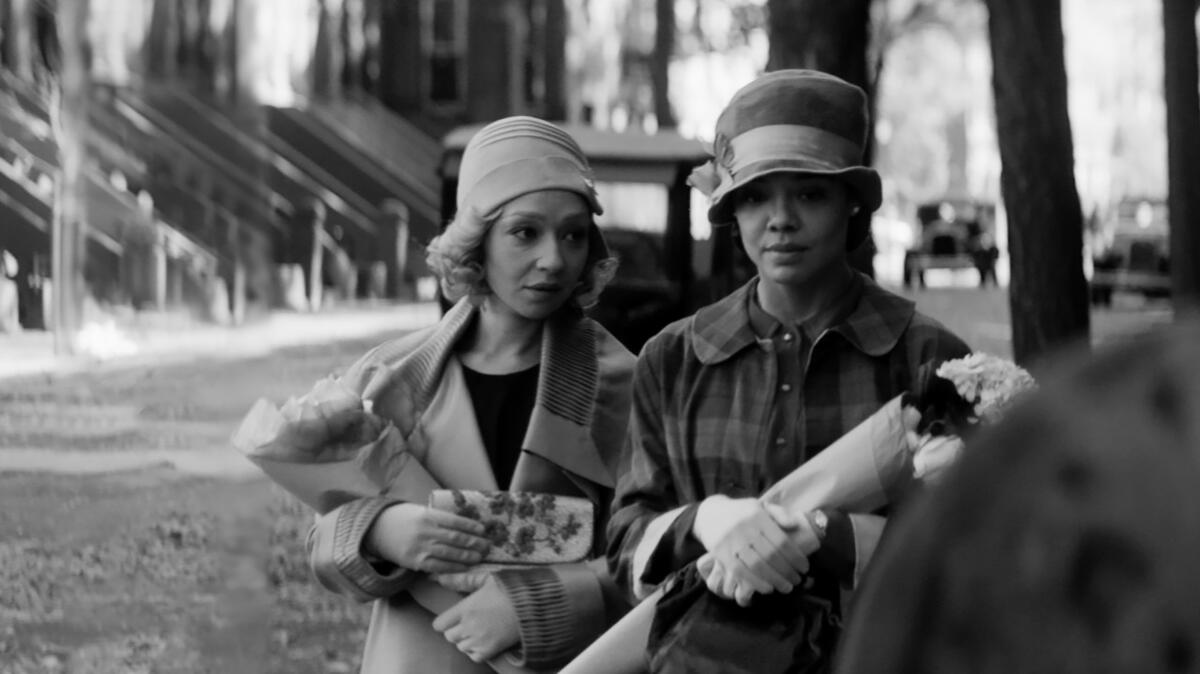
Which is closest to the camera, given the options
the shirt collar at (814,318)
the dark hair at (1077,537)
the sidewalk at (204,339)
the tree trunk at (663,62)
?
the dark hair at (1077,537)

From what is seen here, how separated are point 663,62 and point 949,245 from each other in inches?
592

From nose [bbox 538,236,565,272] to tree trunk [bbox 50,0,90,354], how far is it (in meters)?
5.58

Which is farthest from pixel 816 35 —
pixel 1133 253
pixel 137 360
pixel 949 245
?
pixel 949 245

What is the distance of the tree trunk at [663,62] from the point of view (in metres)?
37.9

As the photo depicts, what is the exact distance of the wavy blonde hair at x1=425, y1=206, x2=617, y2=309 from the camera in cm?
404

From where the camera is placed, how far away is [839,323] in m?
3.37

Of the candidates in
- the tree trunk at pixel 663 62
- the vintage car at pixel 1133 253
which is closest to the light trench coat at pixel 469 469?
the vintage car at pixel 1133 253

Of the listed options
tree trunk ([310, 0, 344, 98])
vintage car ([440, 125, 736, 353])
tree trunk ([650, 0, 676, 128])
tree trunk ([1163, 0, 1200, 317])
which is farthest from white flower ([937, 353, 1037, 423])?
tree trunk ([650, 0, 676, 128])

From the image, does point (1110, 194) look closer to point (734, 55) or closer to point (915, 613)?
point (734, 55)

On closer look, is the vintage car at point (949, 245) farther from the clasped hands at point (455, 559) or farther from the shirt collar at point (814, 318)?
the shirt collar at point (814, 318)

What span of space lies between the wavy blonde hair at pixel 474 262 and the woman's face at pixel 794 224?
2.05 ft

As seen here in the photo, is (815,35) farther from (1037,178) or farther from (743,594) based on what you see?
(743,594)

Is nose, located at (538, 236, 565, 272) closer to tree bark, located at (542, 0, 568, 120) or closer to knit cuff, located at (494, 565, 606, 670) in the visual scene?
knit cuff, located at (494, 565, 606, 670)

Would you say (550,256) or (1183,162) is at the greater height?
(550,256)
